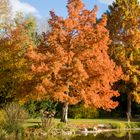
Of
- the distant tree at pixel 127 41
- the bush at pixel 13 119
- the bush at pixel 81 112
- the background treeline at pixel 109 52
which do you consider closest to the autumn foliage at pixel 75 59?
the background treeline at pixel 109 52

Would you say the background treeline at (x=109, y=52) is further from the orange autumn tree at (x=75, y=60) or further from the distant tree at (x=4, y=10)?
the orange autumn tree at (x=75, y=60)

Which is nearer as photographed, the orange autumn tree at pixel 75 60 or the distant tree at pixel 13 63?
the orange autumn tree at pixel 75 60

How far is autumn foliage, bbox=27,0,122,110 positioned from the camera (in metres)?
35.2

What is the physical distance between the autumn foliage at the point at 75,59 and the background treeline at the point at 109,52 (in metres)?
3.18

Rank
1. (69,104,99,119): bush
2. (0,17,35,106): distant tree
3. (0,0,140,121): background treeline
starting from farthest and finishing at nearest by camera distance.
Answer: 1. (69,104,99,119): bush
2. (0,0,140,121): background treeline
3. (0,17,35,106): distant tree

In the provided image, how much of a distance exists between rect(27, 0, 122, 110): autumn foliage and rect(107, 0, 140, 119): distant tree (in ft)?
27.5

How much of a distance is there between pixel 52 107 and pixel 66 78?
372 inches

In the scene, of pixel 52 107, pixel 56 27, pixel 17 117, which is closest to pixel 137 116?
pixel 52 107

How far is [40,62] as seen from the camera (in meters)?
35.2

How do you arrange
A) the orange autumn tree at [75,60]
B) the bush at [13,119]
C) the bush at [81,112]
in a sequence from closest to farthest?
1. the bush at [13,119]
2. the orange autumn tree at [75,60]
3. the bush at [81,112]

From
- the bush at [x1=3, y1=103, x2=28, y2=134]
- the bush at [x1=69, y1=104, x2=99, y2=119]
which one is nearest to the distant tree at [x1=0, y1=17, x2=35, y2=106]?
the bush at [x1=3, y1=103, x2=28, y2=134]

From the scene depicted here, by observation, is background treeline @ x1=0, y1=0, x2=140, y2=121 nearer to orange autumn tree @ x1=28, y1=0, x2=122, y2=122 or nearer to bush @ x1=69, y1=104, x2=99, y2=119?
bush @ x1=69, y1=104, x2=99, y2=119

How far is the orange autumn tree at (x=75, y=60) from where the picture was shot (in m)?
35.2

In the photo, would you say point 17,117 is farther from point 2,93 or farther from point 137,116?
point 137,116
